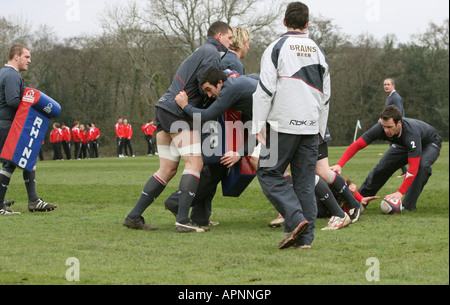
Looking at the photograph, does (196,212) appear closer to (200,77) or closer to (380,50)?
(200,77)

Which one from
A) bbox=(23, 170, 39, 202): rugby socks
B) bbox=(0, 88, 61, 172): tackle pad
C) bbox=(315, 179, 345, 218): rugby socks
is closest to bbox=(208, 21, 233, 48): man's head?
bbox=(315, 179, 345, 218): rugby socks

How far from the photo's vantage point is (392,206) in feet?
27.0

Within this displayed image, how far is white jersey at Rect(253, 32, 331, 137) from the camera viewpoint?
5535 mm

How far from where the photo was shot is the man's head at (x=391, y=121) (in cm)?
808

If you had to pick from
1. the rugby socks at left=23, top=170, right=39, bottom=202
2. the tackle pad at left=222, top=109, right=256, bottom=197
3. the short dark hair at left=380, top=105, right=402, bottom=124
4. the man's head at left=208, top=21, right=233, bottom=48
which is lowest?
the rugby socks at left=23, top=170, right=39, bottom=202

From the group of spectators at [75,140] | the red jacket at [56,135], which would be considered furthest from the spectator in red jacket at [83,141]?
the red jacket at [56,135]

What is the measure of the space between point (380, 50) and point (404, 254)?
2345 inches

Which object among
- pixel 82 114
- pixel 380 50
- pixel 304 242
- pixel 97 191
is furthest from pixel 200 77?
pixel 380 50

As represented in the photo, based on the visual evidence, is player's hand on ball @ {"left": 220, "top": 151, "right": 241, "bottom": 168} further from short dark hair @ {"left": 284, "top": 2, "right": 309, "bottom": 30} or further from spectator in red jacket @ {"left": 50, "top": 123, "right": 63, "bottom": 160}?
spectator in red jacket @ {"left": 50, "top": 123, "right": 63, "bottom": 160}

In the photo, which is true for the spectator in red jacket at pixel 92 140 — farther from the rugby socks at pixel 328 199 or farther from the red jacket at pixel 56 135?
the rugby socks at pixel 328 199

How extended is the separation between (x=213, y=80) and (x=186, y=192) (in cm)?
124

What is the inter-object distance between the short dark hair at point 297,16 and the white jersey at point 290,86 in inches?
3.3

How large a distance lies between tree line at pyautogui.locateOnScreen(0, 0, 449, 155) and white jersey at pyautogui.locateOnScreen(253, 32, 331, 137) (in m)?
32.6

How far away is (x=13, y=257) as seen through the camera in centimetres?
538
